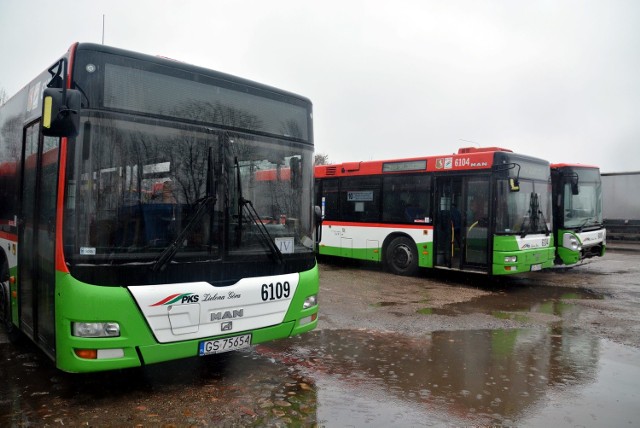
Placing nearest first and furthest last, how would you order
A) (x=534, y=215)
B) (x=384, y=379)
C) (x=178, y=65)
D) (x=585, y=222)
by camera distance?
(x=178, y=65)
(x=384, y=379)
(x=534, y=215)
(x=585, y=222)

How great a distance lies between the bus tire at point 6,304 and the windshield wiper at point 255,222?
3130 millimetres

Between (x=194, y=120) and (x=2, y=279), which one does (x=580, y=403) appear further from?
(x=2, y=279)

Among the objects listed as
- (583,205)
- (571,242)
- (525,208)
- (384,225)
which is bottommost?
(571,242)

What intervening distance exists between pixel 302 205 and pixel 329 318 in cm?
313

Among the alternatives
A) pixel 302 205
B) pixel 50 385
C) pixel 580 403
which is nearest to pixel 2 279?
pixel 50 385

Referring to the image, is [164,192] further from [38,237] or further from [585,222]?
[585,222]

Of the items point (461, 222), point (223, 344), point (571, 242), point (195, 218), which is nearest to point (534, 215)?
point (461, 222)

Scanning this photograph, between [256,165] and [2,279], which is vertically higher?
[256,165]

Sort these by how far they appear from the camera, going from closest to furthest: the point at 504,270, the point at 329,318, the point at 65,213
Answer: the point at 65,213, the point at 329,318, the point at 504,270

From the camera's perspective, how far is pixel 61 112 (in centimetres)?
382

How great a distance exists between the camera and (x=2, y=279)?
6180 mm

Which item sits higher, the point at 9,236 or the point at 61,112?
the point at 61,112

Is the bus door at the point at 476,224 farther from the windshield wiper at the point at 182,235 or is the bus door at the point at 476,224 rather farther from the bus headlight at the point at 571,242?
the windshield wiper at the point at 182,235

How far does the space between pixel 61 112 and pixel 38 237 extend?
1.45 m
